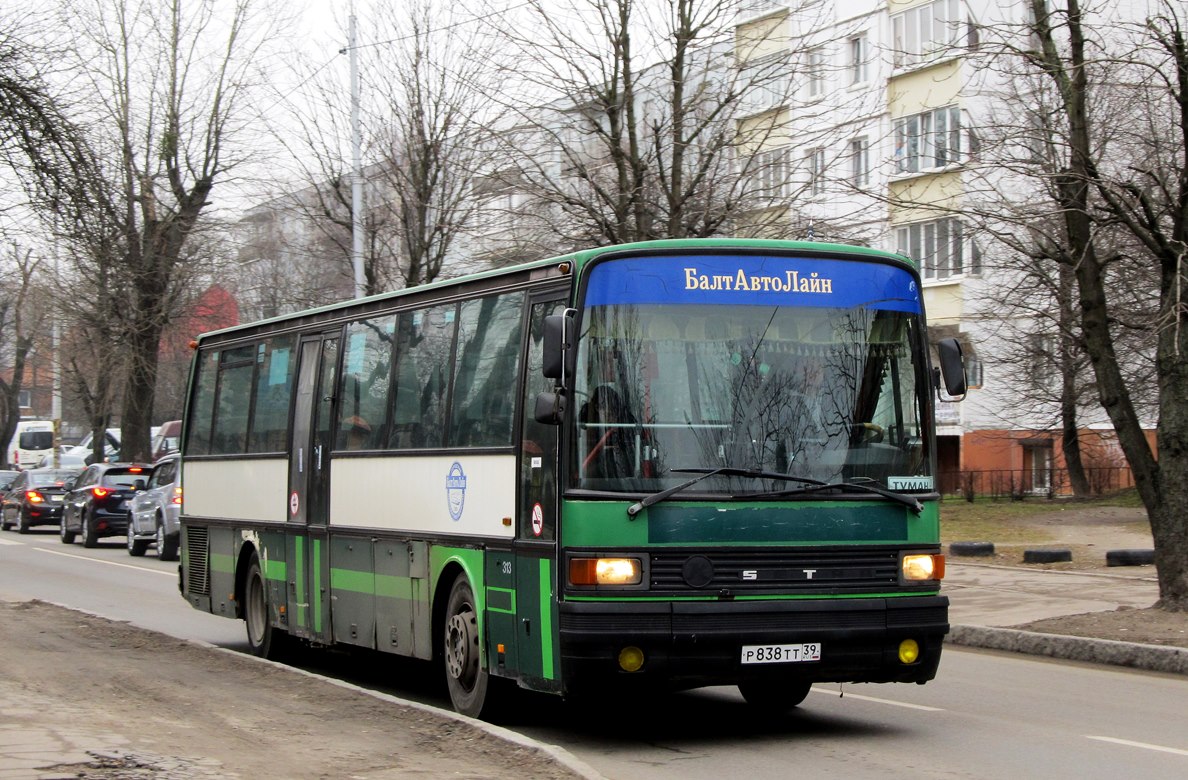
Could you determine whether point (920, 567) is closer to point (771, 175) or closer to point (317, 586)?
point (317, 586)

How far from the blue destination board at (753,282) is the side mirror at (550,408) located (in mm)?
635

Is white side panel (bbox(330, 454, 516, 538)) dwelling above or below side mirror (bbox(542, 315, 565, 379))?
below

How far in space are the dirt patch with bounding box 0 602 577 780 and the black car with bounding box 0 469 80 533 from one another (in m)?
32.2

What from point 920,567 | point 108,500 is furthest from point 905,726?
point 108,500

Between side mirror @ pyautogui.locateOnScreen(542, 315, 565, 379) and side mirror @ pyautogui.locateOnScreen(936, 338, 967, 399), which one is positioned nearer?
side mirror @ pyautogui.locateOnScreen(542, 315, 565, 379)

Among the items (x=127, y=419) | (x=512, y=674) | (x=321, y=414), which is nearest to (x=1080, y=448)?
(x=127, y=419)

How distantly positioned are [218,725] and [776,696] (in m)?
3.88

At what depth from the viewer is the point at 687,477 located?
363 inches

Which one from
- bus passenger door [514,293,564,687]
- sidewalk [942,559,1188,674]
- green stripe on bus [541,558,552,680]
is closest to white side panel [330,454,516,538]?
bus passenger door [514,293,564,687]

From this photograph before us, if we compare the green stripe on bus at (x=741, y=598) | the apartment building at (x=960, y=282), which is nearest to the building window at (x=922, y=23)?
the apartment building at (x=960, y=282)

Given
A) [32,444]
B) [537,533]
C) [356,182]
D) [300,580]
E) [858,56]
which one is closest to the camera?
[537,533]

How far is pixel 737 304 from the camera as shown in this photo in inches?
380

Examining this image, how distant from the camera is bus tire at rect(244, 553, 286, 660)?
48.3ft

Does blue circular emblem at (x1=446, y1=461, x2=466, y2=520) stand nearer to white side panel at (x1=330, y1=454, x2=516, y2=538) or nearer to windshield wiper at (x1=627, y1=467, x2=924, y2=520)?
white side panel at (x1=330, y1=454, x2=516, y2=538)
